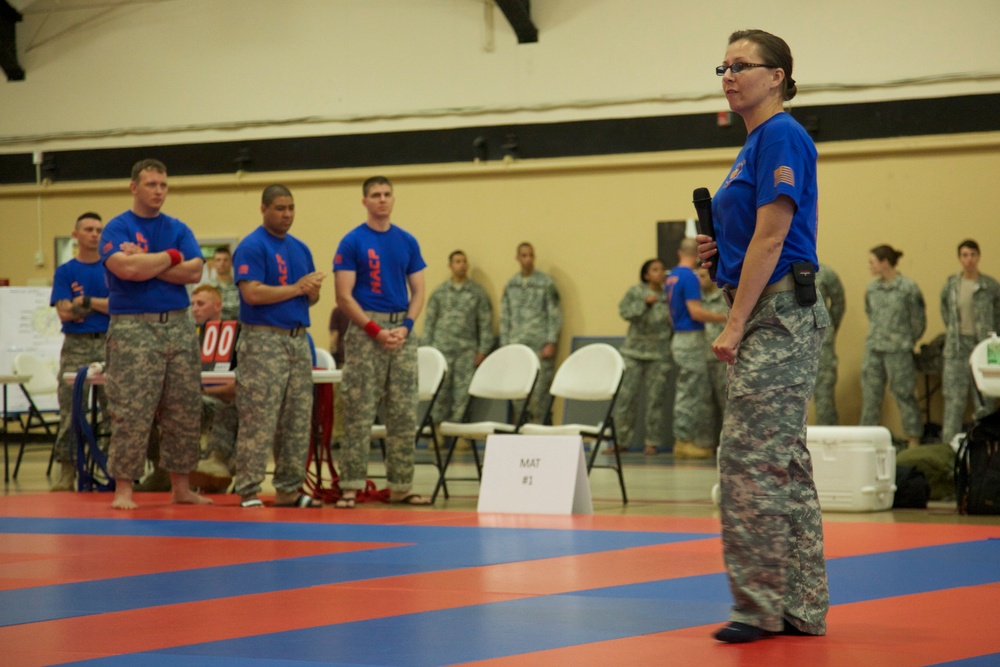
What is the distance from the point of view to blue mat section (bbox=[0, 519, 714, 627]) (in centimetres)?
403

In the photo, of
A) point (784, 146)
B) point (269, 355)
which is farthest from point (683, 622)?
point (269, 355)

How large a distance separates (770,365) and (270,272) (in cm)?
431

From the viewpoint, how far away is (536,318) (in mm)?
12992

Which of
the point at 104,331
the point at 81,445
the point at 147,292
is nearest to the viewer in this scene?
the point at 147,292

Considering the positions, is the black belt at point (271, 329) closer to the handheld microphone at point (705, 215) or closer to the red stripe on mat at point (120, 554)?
the red stripe on mat at point (120, 554)

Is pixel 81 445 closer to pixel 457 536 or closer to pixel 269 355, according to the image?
pixel 269 355

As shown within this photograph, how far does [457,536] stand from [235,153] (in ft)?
32.7

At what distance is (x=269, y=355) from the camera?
22.6 feet

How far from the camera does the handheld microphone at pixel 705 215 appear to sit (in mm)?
3352

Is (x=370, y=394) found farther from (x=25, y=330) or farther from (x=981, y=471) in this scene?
(x=25, y=330)

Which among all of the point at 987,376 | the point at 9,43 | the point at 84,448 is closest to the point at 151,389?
the point at 84,448

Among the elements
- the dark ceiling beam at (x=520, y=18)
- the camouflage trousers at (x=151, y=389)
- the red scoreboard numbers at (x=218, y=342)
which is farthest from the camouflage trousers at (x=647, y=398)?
the camouflage trousers at (x=151, y=389)

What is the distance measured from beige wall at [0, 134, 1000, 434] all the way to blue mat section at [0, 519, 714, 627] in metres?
7.13

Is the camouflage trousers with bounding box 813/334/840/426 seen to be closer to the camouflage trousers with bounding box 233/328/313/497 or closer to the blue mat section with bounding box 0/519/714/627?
the camouflage trousers with bounding box 233/328/313/497
